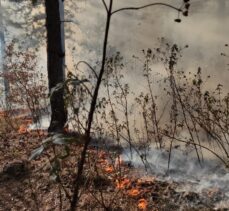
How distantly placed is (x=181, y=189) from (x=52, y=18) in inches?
171

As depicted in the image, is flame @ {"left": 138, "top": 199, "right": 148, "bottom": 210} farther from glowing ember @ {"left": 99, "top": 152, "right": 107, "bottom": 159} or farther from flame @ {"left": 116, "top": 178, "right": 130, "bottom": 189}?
glowing ember @ {"left": 99, "top": 152, "right": 107, "bottom": 159}

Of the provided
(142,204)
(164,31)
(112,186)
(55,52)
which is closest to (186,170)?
(112,186)

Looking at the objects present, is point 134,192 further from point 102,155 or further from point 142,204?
point 102,155

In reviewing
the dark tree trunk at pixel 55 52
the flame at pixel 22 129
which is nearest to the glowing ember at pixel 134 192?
the dark tree trunk at pixel 55 52

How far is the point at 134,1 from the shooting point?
2156 centimetres

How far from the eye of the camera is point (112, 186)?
23.8ft

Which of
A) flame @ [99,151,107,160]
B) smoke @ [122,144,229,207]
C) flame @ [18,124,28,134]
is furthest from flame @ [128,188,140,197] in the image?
flame @ [18,124,28,134]

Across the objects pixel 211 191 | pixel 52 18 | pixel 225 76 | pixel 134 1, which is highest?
pixel 134 1

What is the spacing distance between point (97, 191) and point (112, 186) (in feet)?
1.11

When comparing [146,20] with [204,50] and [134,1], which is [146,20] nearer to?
[134,1]

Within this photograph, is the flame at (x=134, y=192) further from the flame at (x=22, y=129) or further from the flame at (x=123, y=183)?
the flame at (x=22, y=129)

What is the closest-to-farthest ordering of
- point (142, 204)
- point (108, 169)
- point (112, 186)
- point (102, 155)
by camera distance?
point (142, 204)
point (112, 186)
point (108, 169)
point (102, 155)

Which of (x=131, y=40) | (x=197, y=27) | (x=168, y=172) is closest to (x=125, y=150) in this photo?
(x=168, y=172)

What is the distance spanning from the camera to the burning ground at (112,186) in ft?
21.7
